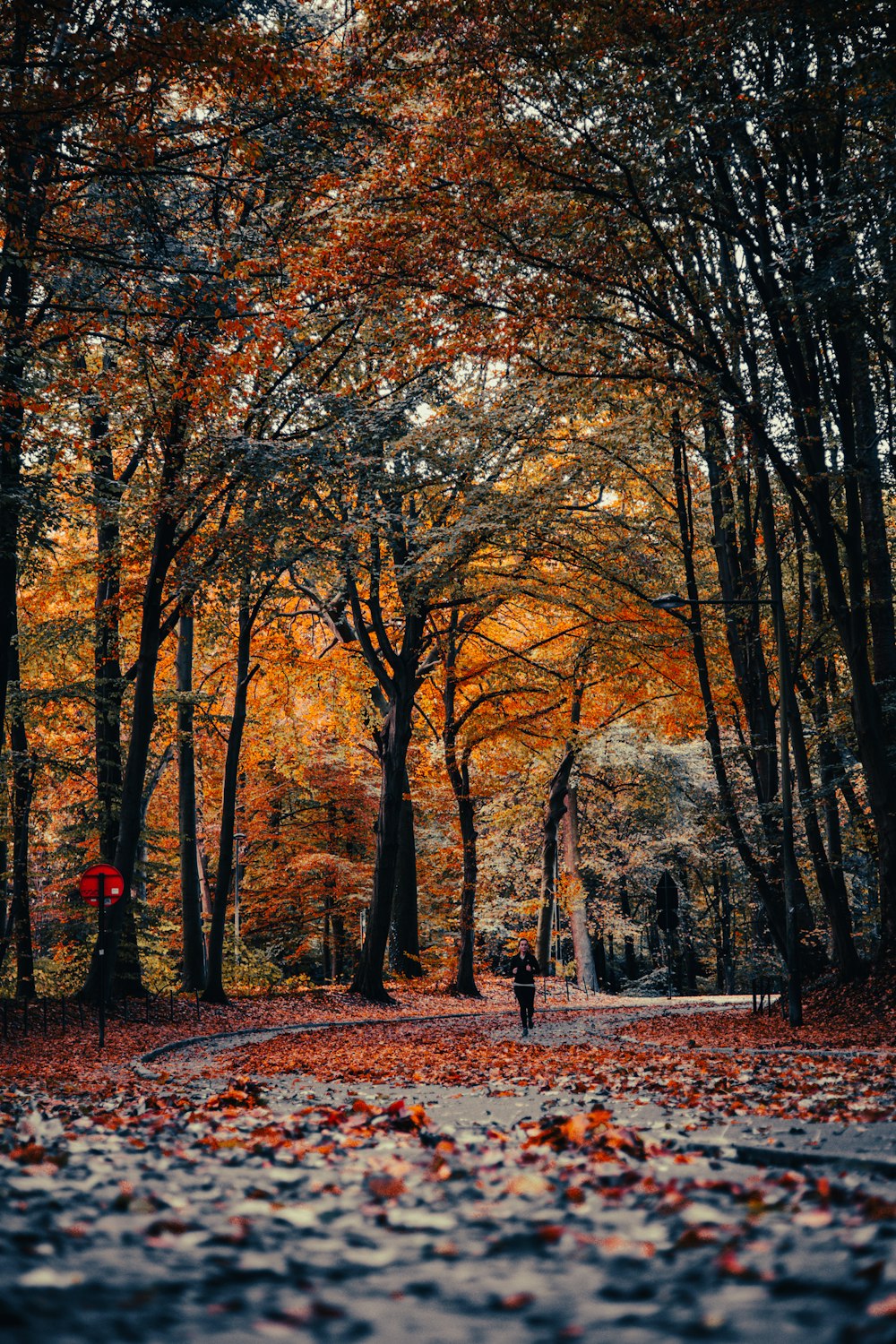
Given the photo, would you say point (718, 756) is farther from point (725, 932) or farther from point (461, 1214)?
point (725, 932)

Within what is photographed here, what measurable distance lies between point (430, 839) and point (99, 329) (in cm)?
2911

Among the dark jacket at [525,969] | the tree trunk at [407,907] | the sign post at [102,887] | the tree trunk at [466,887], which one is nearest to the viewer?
the sign post at [102,887]

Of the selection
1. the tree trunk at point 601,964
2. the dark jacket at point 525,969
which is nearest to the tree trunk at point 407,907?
the dark jacket at point 525,969

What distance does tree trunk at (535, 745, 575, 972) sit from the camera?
106 ft

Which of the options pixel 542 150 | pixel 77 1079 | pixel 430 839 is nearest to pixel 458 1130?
pixel 77 1079

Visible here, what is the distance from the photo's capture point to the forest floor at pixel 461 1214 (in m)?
2.55

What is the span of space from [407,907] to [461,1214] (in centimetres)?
2817

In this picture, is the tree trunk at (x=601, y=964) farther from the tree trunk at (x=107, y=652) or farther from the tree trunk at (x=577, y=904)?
the tree trunk at (x=107, y=652)

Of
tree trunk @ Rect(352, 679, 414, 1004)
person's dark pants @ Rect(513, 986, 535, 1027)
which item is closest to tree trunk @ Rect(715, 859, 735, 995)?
tree trunk @ Rect(352, 679, 414, 1004)

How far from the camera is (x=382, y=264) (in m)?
13.5

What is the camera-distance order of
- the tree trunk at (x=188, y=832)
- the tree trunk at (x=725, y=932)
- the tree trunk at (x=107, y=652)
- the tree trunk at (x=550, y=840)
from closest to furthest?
the tree trunk at (x=107, y=652) < the tree trunk at (x=188, y=832) < the tree trunk at (x=550, y=840) < the tree trunk at (x=725, y=932)

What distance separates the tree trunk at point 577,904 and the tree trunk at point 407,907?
5.04 m

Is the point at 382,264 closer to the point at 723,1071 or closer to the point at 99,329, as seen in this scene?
the point at 99,329

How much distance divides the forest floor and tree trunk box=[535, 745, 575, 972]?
23.2 meters
